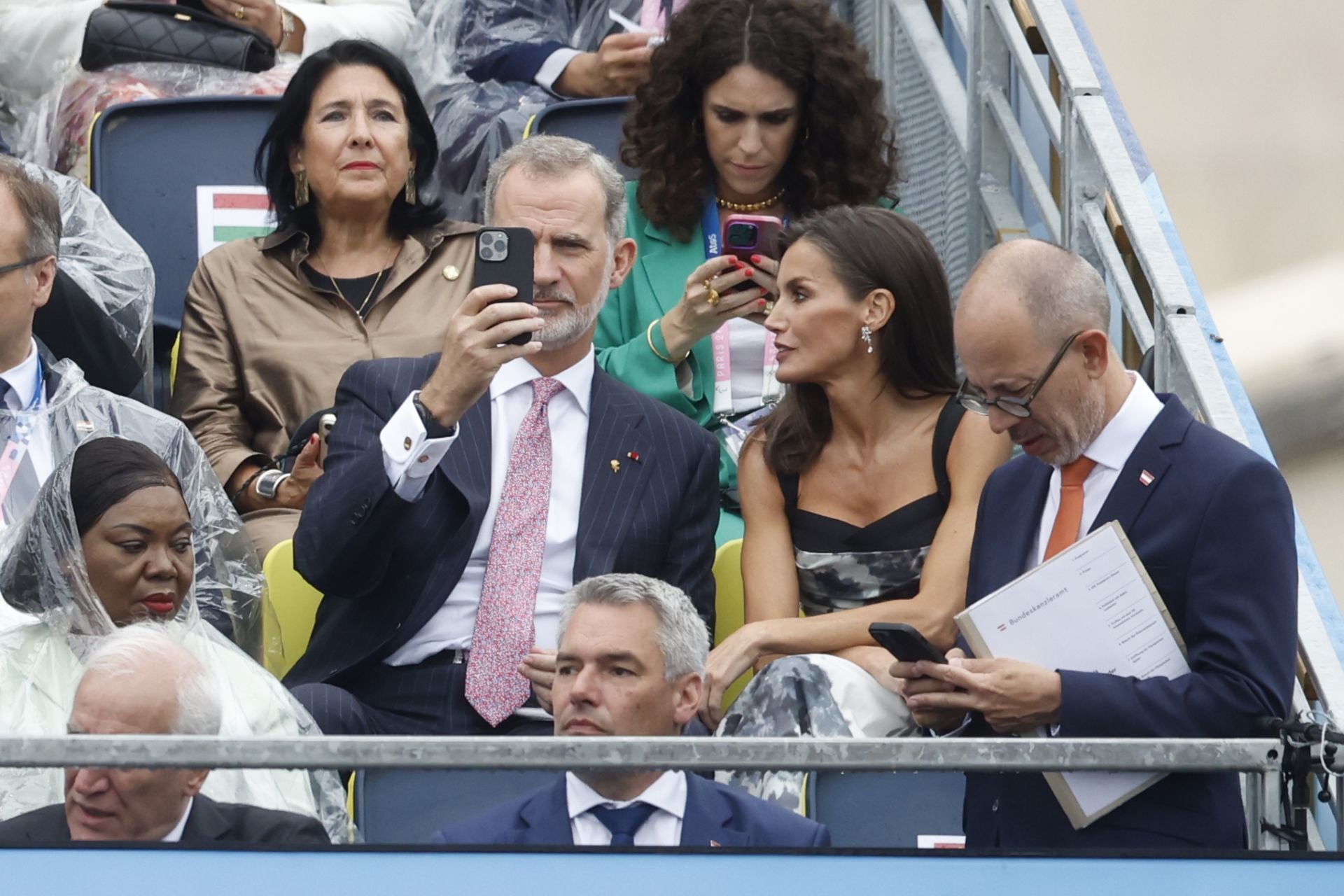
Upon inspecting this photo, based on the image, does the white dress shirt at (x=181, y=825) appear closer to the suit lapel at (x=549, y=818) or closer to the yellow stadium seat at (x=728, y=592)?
the suit lapel at (x=549, y=818)

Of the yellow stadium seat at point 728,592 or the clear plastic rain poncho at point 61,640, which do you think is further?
the yellow stadium seat at point 728,592

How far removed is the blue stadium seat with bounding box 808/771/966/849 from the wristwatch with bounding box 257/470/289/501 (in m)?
1.37

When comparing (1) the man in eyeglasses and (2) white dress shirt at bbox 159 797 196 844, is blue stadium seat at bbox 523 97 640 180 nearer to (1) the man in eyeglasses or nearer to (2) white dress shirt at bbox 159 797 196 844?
(1) the man in eyeglasses

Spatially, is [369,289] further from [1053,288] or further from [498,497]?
[1053,288]

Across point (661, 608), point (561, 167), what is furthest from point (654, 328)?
point (661, 608)

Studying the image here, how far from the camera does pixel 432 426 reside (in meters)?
3.31

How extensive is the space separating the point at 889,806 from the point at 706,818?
0.35 metres

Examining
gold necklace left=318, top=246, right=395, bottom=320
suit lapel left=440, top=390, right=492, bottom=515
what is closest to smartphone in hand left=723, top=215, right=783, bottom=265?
suit lapel left=440, top=390, right=492, bottom=515

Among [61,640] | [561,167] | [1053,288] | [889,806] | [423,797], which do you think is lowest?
[889,806]

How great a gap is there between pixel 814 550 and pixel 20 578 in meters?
1.23

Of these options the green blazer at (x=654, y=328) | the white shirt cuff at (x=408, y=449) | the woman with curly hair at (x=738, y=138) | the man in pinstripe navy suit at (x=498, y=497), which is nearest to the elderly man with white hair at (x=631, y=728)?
the man in pinstripe navy suit at (x=498, y=497)

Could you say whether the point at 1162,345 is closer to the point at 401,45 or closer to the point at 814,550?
the point at 814,550

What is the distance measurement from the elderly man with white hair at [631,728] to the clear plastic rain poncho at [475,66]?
2073 mm

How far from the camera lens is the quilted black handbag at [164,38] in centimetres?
502
